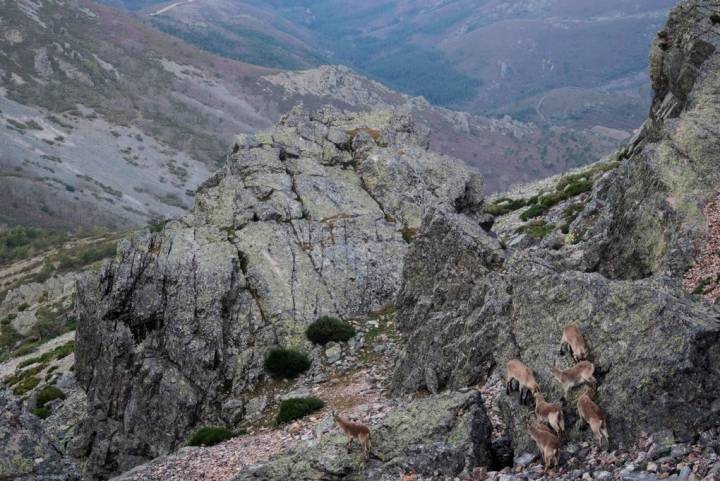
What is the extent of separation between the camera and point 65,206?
591 ft

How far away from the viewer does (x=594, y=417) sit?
A: 13703mm

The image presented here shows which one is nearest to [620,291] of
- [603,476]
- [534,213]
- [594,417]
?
[594,417]

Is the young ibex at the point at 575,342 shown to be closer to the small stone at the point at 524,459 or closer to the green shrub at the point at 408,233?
the small stone at the point at 524,459

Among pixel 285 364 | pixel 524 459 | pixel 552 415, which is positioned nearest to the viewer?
pixel 552 415

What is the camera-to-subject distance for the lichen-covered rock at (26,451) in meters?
21.2

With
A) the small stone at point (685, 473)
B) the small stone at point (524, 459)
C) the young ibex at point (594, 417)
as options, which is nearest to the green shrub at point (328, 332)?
the small stone at point (524, 459)

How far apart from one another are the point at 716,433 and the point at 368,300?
77.1 feet

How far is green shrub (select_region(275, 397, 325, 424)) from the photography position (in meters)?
25.4

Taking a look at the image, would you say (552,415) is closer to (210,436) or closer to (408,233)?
(210,436)

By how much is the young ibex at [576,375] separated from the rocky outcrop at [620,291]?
346 mm

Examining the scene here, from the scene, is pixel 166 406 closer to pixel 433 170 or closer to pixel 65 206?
pixel 433 170

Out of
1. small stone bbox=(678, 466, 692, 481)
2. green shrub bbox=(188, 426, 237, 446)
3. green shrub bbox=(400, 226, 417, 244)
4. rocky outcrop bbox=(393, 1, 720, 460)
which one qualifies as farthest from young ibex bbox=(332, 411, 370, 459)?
green shrub bbox=(400, 226, 417, 244)

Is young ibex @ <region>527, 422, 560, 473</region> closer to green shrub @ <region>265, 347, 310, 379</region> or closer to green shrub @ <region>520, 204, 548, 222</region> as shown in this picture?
green shrub @ <region>265, 347, 310, 379</region>

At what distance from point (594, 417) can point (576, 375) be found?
1.29 meters
